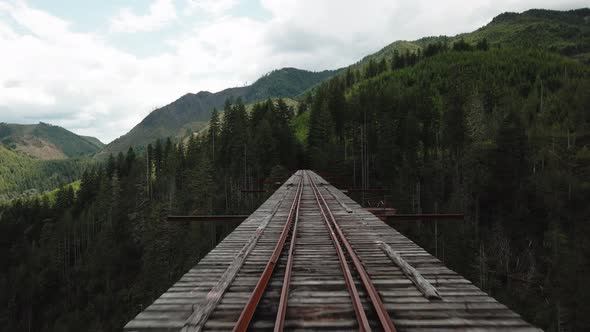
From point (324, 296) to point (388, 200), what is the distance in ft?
140

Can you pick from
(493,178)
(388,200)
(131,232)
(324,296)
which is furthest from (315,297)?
(131,232)

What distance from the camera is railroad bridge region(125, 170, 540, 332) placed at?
436cm

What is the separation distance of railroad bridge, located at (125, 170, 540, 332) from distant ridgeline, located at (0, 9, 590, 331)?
28.5m

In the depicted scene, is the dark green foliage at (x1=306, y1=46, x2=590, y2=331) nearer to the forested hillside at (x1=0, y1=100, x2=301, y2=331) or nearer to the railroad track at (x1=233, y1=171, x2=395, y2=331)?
the forested hillside at (x1=0, y1=100, x2=301, y2=331)

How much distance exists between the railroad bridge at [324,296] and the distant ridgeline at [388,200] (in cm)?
2850

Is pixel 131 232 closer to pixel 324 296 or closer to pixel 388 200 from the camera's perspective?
pixel 388 200

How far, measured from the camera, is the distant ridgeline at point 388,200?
40094 millimetres

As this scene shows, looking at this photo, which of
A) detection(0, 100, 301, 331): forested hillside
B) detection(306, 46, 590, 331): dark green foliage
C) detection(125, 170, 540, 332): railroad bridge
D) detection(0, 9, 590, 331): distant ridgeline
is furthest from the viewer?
detection(0, 100, 301, 331): forested hillside

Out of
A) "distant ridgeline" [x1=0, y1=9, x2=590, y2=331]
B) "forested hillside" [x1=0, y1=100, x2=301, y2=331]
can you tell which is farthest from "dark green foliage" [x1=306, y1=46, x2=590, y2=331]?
"forested hillside" [x1=0, y1=100, x2=301, y2=331]

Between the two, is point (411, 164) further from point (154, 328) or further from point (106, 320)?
point (106, 320)

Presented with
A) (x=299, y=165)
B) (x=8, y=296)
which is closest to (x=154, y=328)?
(x=299, y=165)

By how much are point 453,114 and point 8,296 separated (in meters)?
108

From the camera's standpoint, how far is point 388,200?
4591cm

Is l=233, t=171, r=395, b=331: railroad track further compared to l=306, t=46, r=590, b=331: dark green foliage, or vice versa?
l=306, t=46, r=590, b=331: dark green foliage
